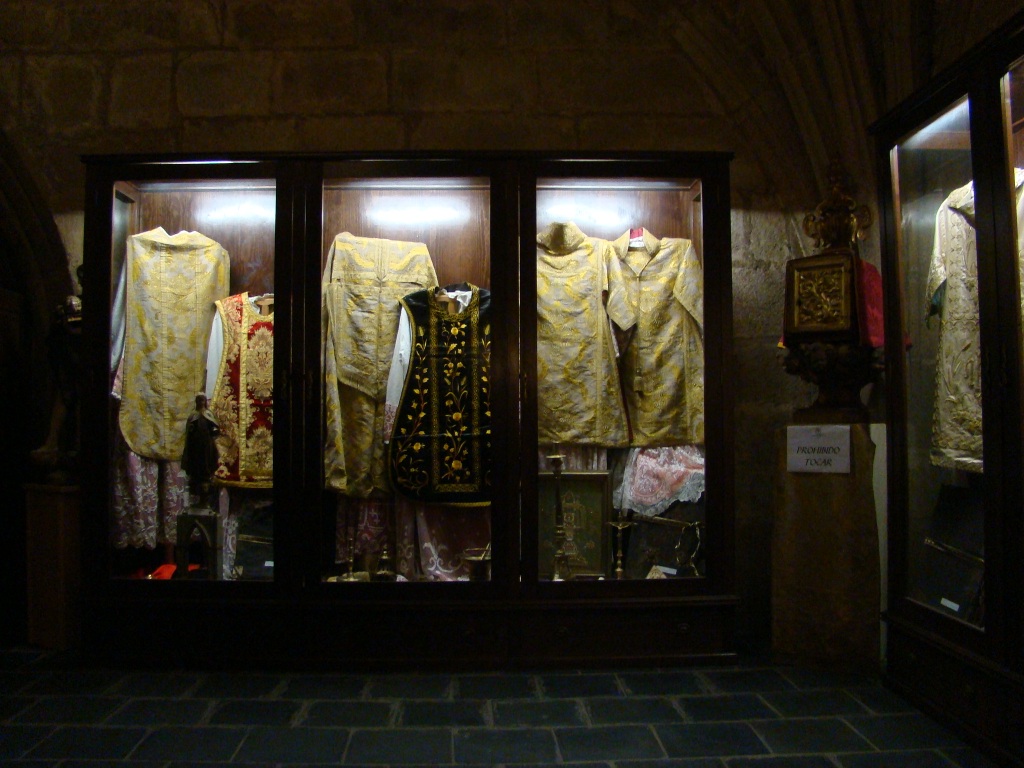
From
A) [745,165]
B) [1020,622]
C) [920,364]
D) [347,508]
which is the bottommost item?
[1020,622]

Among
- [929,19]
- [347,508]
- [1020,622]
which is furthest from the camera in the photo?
[347,508]

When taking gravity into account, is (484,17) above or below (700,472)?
above

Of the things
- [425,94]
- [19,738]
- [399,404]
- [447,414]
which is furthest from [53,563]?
[425,94]

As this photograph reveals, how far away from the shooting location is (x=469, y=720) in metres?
2.59

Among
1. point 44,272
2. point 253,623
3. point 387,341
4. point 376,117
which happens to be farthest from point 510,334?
point 44,272

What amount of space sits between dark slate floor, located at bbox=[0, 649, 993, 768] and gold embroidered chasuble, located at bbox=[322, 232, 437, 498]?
938 millimetres

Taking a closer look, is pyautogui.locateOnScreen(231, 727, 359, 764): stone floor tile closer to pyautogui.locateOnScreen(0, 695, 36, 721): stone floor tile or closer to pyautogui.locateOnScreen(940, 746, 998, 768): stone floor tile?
pyautogui.locateOnScreen(0, 695, 36, 721): stone floor tile

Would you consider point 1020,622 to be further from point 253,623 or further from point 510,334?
point 253,623

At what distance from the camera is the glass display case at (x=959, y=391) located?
90.4 inches

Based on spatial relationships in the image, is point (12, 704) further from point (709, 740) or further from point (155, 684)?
point (709, 740)

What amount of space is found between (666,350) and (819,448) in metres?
0.81

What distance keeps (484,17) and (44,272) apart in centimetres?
285

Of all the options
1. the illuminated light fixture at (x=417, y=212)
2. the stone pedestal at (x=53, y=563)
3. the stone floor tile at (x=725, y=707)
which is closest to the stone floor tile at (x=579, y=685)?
the stone floor tile at (x=725, y=707)

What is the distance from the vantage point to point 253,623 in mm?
3109
